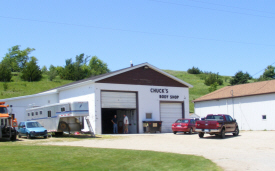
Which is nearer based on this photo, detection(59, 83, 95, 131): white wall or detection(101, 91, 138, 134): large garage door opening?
detection(59, 83, 95, 131): white wall

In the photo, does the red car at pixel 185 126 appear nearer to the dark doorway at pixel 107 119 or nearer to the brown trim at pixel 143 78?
the brown trim at pixel 143 78

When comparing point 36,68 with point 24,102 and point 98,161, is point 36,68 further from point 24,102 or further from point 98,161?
point 98,161

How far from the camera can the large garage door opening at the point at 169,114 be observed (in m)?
33.4

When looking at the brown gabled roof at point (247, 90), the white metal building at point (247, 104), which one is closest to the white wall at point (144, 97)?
the white metal building at point (247, 104)

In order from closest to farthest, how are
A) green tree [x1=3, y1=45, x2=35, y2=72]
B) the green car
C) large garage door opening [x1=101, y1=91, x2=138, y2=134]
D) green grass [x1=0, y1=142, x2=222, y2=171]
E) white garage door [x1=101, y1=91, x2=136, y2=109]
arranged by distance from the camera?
green grass [x1=0, y1=142, x2=222, y2=171], the green car, white garage door [x1=101, y1=91, x2=136, y2=109], large garage door opening [x1=101, y1=91, x2=138, y2=134], green tree [x1=3, y1=45, x2=35, y2=72]

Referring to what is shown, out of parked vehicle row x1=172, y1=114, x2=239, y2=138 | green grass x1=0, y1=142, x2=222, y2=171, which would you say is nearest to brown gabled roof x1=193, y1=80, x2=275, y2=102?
parked vehicle row x1=172, y1=114, x2=239, y2=138

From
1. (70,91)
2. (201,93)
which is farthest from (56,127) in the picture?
(201,93)

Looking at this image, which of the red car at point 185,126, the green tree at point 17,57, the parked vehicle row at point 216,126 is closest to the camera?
the parked vehicle row at point 216,126

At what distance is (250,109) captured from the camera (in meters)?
37.4

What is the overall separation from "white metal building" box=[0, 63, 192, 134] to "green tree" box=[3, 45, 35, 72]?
7367 centimetres

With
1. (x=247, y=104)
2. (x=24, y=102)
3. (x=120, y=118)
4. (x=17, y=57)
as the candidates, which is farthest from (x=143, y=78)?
(x=17, y=57)

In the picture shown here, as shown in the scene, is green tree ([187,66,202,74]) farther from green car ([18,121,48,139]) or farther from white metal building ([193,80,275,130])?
green car ([18,121,48,139])

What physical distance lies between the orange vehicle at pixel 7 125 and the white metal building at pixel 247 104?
25.6m

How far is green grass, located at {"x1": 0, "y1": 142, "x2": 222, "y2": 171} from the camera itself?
36.2ft
